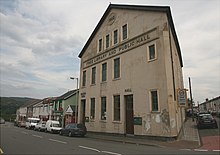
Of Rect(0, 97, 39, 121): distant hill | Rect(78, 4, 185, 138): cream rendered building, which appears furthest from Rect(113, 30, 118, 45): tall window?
Rect(0, 97, 39, 121): distant hill

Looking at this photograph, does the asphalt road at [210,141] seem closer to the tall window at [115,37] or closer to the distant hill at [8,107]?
the tall window at [115,37]

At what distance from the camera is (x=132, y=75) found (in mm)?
22344

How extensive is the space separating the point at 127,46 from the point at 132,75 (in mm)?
3259

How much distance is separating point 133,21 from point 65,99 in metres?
27.0

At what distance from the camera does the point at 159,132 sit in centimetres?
1853

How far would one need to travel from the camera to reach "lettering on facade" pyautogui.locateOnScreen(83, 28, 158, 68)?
68.4 feet

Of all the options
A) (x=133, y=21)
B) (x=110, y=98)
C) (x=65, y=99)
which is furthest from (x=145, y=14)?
(x=65, y=99)

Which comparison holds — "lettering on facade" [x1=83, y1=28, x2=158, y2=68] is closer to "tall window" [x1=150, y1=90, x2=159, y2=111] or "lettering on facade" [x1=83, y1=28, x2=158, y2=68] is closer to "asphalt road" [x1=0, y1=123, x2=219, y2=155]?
"tall window" [x1=150, y1=90, x2=159, y2=111]

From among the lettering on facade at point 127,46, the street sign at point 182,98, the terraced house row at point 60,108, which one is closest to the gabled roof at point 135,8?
the lettering on facade at point 127,46

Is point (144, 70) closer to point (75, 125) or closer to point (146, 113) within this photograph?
point (146, 113)

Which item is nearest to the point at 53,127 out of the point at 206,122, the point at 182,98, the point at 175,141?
the point at 206,122

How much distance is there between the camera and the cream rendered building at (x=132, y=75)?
62.4 feet

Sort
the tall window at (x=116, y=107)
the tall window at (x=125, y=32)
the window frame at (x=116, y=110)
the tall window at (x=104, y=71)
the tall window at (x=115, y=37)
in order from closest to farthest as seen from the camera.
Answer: the window frame at (x=116, y=110) → the tall window at (x=116, y=107) → the tall window at (x=125, y=32) → the tall window at (x=115, y=37) → the tall window at (x=104, y=71)

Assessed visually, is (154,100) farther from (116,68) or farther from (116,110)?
(116,68)
